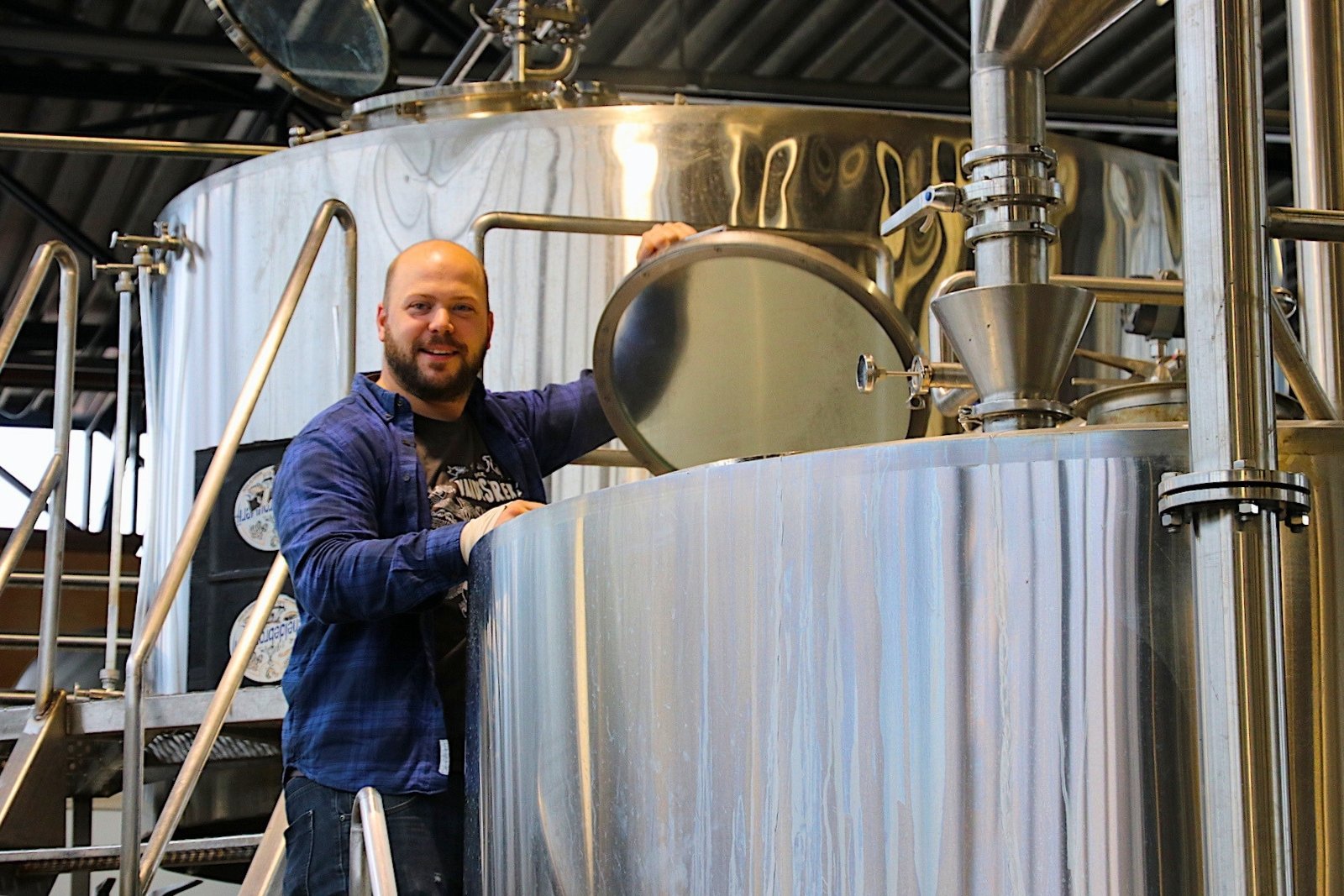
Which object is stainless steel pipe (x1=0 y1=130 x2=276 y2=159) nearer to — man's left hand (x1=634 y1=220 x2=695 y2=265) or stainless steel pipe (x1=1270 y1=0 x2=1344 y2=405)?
man's left hand (x1=634 y1=220 x2=695 y2=265)

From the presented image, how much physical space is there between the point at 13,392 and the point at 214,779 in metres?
10.3

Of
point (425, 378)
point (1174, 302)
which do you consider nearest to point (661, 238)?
point (425, 378)

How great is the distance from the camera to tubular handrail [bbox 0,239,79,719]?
3635 mm

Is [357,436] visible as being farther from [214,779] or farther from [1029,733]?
[214,779]

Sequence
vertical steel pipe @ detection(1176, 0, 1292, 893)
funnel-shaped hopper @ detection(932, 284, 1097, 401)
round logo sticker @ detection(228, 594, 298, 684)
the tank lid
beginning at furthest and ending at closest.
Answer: the tank lid → round logo sticker @ detection(228, 594, 298, 684) → funnel-shaped hopper @ detection(932, 284, 1097, 401) → vertical steel pipe @ detection(1176, 0, 1292, 893)

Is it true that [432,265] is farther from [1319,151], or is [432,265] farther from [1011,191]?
[1319,151]

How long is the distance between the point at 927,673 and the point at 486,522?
83 cm

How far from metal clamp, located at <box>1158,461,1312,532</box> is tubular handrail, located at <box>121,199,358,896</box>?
1.87 m

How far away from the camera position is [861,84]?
8.62 metres

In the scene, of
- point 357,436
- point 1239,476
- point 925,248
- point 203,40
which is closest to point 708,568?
point 1239,476

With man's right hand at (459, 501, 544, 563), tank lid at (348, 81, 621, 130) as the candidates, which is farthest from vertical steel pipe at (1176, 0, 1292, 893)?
tank lid at (348, 81, 621, 130)

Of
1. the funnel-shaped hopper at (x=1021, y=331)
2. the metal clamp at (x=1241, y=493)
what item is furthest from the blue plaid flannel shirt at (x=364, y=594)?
the metal clamp at (x=1241, y=493)

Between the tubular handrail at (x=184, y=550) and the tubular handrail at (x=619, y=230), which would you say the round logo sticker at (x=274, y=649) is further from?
the tubular handrail at (x=619, y=230)

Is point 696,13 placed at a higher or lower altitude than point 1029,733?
higher
